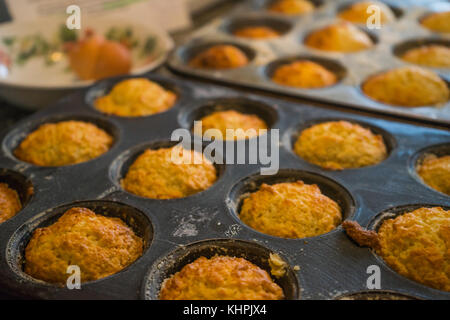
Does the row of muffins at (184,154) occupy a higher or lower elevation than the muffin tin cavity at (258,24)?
lower

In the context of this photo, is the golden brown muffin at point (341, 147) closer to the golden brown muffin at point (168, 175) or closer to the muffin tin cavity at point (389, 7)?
the golden brown muffin at point (168, 175)

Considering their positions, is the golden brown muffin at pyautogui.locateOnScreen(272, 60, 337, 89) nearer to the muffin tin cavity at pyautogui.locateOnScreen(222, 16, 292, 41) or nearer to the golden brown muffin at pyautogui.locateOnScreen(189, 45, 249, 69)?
the golden brown muffin at pyautogui.locateOnScreen(189, 45, 249, 69)

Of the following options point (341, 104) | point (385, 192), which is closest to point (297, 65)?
point (341, 104)

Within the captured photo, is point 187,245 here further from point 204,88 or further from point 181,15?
point 181,15

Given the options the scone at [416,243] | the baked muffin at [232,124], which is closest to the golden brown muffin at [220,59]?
the baked muffin at [232,124]

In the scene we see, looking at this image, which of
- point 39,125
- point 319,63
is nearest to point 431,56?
point 319,63

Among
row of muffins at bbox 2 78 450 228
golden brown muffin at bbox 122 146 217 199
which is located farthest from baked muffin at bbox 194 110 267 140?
golden brown muffin at bbox 122 146 217 199
